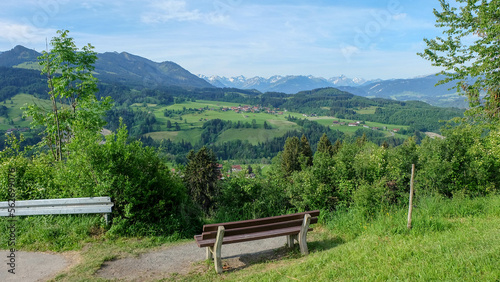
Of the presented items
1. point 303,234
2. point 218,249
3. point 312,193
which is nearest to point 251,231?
point 218,249

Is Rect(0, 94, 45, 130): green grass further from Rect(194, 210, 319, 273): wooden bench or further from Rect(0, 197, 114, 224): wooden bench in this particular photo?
Rect(194, 210, 319, 273): wooden bench

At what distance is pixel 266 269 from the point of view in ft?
17.2

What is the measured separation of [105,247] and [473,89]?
12.6 metres

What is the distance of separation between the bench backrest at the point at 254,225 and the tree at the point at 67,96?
237 inches

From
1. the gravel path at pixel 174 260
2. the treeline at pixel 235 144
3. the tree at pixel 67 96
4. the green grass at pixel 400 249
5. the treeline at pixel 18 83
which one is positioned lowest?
the treeline at pixel 235 144

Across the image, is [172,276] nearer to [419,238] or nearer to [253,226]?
[253,226]

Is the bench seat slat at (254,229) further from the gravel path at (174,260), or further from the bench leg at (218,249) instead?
the gravel path at (174,260)

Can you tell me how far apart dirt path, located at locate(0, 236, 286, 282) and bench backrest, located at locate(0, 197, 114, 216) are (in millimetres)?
1057

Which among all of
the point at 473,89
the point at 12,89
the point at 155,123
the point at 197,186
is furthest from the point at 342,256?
the point at 12,89

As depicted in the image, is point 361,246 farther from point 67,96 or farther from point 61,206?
point 67,96

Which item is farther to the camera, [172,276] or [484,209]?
[484,209]

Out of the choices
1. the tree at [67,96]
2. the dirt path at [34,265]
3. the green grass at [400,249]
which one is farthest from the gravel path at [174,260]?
the tree at [67,96]

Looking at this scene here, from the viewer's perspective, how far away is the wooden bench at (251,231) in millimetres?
5262

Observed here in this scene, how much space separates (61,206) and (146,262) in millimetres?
2743
